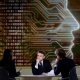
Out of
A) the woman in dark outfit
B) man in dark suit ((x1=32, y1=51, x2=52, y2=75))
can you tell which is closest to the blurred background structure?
man in dark suit ((x1=32, y1=51, x2=52, y2=75))

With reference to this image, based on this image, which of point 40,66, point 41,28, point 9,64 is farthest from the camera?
point 41,28

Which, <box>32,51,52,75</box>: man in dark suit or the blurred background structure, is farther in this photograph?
the blurred background structure

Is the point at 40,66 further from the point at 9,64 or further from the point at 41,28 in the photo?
the point at 41,28

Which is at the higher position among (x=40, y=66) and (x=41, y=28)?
(x=41, y=28)

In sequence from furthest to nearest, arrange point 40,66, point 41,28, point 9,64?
point 41,28, point 40,66, point 9,64

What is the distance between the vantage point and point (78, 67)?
8.78m

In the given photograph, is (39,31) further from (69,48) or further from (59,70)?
(59,70)

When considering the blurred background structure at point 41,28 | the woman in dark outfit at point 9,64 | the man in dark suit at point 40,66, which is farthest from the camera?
the blurred background structure at point 41,28

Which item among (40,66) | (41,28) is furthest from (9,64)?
(41,28)

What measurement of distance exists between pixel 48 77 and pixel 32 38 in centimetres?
229

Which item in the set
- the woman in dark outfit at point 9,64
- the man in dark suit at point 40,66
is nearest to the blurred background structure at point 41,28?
the man in dark suit at point 40,66

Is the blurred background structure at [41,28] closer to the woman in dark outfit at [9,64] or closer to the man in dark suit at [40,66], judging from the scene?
the man in dark suit at [40,66]

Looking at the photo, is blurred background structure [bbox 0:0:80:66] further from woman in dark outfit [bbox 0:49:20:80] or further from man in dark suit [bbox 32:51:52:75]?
woman in dark outfit [bbox 0:49:20:80]

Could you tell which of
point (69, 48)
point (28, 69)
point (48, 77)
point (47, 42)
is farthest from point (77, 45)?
point (48, 77)
